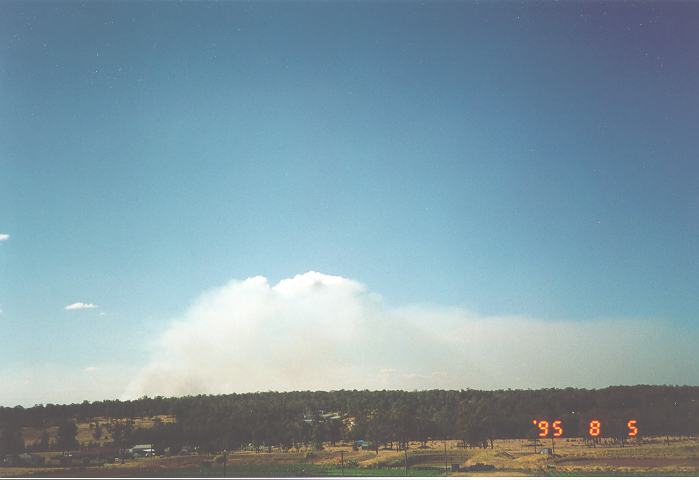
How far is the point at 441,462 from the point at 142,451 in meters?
14.0

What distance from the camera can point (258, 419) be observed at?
3112cm

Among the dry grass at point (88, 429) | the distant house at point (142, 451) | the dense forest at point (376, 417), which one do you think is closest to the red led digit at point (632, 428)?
the dense forest at point (376, 417)

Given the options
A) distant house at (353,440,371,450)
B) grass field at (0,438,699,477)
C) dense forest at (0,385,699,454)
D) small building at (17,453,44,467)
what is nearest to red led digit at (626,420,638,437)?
dense forest at (0,385,699,454)

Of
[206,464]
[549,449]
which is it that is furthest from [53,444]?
[549,449]

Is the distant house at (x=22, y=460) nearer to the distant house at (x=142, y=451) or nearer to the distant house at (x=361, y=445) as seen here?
the distant house at (x=142, y=451)

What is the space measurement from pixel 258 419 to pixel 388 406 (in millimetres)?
7968

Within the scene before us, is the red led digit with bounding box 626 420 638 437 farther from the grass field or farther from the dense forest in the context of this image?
the grass field

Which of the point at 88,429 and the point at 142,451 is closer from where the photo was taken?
the point at 142,451

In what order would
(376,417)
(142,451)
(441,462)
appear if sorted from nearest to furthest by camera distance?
(441,462) → (142,451) → (376,417)

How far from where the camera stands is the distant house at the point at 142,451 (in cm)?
2867

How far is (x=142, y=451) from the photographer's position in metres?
28.9

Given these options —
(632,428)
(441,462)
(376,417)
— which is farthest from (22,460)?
(632,428)

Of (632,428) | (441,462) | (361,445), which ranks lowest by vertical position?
(441,462)

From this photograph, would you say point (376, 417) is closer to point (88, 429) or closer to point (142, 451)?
point (142, 451)
